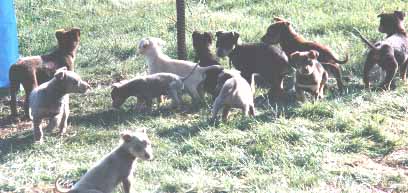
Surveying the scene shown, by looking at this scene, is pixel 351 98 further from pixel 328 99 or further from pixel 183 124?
pixel 183 124

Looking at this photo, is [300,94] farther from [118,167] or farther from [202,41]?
[118,167]

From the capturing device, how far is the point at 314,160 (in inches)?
253

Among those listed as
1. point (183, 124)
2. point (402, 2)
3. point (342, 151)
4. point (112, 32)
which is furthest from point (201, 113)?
point (402, 2)

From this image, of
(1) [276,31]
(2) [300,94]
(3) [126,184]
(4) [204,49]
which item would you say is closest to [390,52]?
(2) [300,94]

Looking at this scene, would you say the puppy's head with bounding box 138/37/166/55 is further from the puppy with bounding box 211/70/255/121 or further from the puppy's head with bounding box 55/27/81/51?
the puppy with bounding box 211/70/255/121

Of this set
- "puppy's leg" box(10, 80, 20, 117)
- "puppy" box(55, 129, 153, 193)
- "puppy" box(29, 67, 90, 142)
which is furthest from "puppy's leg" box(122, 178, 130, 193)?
"puppy's leg" box(10, 80, 20, 117)

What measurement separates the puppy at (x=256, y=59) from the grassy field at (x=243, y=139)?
262mm

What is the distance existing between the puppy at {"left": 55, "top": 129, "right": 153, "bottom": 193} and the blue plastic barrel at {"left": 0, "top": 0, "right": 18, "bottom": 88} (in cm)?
397

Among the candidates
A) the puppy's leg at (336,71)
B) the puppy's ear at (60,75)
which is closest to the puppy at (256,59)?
the puppy's leg at (336,71)

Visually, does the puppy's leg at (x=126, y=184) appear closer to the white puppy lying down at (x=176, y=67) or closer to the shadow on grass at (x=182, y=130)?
the shadow on grass at (x=182, y=130)

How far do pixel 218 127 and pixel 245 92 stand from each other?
1.68 feet

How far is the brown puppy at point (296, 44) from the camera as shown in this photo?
8453mm

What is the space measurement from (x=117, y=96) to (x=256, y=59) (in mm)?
1672

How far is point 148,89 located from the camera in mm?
8164
